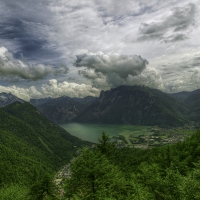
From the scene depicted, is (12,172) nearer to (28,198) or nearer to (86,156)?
(28,198)

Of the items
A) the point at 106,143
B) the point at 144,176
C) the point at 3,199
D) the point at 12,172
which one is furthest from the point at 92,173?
the point at 12,172

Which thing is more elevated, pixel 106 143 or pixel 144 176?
pixel 106 143

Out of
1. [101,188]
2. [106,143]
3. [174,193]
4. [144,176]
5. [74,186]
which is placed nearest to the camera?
[174,193]

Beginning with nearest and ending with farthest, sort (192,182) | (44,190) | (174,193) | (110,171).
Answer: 1. (192,182)
2. (174,193)
3. (110,171)
4. (44,190)

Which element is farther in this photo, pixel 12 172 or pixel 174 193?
pixel 12 172

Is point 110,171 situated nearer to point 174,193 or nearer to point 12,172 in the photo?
point 174,193

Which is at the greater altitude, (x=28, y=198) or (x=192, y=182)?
(x=192, y=182)

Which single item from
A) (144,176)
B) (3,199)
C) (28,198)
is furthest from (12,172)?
(144,176)

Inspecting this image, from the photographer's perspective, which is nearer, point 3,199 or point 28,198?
point 28,198

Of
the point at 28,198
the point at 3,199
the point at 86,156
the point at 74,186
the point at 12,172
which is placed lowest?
the point at 12,172
